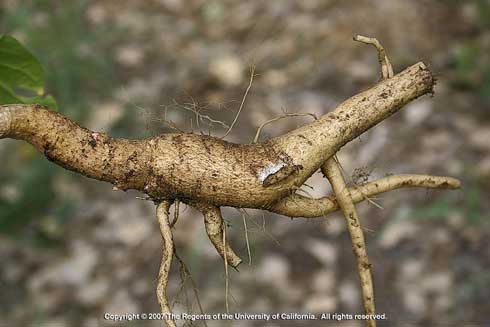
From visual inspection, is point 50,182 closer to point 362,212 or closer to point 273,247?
point 273,247

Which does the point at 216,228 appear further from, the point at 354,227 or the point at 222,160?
the point at 354,227

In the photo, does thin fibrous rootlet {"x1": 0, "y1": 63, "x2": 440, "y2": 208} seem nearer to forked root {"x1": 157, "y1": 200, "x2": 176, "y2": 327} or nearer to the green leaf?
forked root {"x1": 157, "y1": 200, "x2": 176, "y2": 327}

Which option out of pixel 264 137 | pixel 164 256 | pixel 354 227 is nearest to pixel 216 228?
pixel 164 256

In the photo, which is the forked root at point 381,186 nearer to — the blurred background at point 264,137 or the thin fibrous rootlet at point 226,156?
the thin fibrous rootlet at point 226,156

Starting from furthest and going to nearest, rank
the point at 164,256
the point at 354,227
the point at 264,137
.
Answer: the point at 264,137
the point at 354,227
the point at 164,256

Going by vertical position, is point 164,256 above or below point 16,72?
below

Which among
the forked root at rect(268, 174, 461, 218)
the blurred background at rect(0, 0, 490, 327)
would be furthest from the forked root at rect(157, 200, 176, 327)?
the blurred background at rect(0, 0, 490, 327)

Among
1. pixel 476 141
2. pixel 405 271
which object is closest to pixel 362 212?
pixel 405 271
